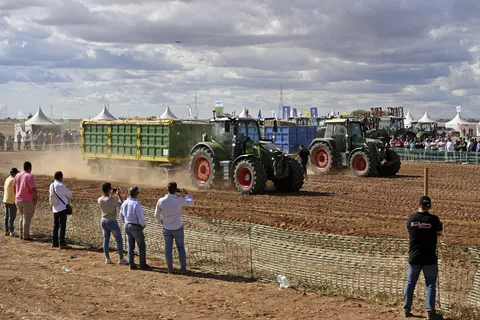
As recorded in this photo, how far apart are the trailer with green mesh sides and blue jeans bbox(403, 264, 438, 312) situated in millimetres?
15258

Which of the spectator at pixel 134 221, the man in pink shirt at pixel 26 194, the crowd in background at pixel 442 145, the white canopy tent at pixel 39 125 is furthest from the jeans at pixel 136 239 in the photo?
the white canopy tent at pixel 39 125

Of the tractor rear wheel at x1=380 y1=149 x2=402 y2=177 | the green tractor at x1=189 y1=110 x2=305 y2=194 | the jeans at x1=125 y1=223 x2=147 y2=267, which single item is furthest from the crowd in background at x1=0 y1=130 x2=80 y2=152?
the jeans at x1=125 y1=223 x2=147 y2=267

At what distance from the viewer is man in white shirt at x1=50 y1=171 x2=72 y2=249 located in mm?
12656

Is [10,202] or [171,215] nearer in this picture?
[171,215]

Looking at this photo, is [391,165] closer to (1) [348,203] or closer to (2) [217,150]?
(1) [348,203]

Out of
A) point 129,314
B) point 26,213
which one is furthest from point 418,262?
point 26,213

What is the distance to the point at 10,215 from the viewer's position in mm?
14508

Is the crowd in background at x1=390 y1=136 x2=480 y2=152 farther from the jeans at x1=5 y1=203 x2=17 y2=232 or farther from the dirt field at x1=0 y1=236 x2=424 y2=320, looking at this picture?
the dirt field at x1=0 y1=236 x2=424 y2=320

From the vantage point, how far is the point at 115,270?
1095cm

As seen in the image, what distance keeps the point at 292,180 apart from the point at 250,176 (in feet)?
4.89

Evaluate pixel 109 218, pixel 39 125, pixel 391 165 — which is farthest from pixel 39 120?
pixel 109 218

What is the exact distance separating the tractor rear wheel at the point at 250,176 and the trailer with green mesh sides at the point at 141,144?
3881mm

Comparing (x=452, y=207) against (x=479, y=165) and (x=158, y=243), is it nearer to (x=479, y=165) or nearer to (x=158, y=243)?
(x=158, y=243)

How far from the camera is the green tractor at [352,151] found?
80.7ft
